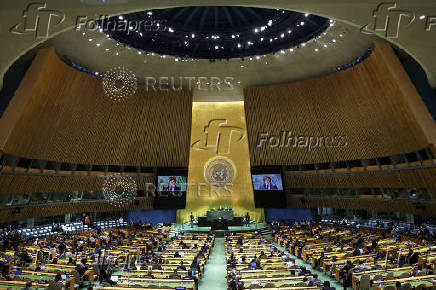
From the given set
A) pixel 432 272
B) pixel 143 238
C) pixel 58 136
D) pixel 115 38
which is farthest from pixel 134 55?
pixel 432 272

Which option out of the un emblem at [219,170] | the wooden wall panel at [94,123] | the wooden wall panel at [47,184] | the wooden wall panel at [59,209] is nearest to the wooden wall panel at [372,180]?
the un emblem at [219,170]

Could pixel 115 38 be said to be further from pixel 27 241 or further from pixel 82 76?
pixel 27 241

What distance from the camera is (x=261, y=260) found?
43.1 feet

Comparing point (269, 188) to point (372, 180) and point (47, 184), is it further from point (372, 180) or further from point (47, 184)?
point (47, 184)

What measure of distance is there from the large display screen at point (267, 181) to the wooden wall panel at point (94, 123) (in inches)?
267

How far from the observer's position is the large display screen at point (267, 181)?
2723 cm

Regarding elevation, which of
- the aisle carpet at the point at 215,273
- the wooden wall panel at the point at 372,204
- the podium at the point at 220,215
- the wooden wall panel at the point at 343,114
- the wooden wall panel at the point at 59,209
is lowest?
the aisle carpet at the point at 215,273

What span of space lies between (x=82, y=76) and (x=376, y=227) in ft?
79.7

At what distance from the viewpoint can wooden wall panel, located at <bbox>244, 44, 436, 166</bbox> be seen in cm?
1798

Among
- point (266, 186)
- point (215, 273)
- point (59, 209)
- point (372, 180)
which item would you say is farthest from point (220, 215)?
point (215, 273)

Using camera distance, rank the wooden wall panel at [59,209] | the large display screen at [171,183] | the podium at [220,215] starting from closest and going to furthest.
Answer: the wooden wall panel at [59,209] < the podium at [220,215] < the large display screen at [171,183]

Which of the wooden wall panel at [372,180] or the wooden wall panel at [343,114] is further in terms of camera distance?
the wooden wall panel at [343,114]

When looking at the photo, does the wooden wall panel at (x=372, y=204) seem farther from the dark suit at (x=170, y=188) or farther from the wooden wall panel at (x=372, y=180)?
the dark suit at (x=170, y=188)

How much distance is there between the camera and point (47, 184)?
2067 centimetres
